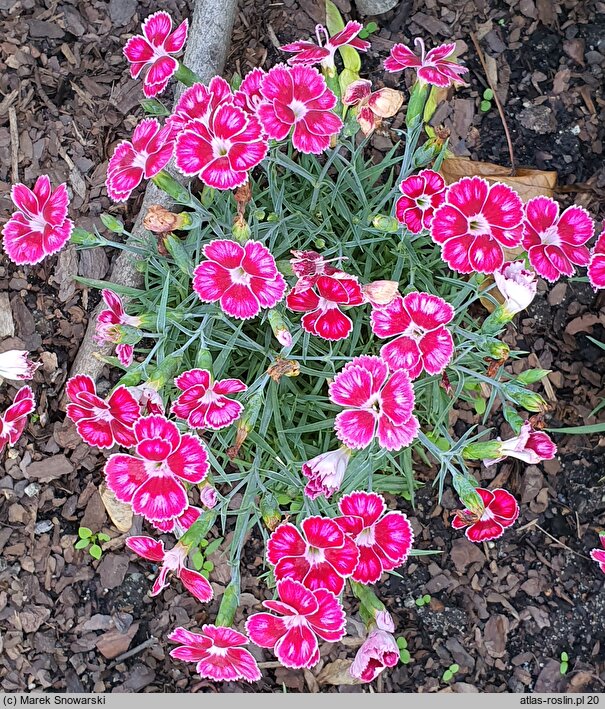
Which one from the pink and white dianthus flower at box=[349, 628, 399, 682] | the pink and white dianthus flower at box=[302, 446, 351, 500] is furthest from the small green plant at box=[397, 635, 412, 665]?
the pink and white dianthus flower at box=[302, 446, 351, 500]

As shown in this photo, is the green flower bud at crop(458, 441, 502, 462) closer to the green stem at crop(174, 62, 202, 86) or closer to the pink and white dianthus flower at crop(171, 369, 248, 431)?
the pink and white dianthus flower at crop(171, 369, 248, 431)

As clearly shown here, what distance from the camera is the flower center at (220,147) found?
1.43m

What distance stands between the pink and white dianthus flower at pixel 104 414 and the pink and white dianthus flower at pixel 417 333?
543mm

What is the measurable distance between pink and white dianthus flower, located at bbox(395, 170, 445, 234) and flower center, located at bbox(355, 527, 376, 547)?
0.67 metres

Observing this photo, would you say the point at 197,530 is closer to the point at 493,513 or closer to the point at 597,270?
the point at 493,513

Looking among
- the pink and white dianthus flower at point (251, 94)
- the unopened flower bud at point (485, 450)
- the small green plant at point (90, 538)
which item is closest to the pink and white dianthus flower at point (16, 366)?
the small green plant at point (90, 538)

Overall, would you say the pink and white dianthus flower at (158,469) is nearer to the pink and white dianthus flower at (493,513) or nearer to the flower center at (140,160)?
the flower center at (140,160)

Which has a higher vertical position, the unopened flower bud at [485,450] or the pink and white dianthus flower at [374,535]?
the unopened flower bud at [485,450]

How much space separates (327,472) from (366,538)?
0.53 ft

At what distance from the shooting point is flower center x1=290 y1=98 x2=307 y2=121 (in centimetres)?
148

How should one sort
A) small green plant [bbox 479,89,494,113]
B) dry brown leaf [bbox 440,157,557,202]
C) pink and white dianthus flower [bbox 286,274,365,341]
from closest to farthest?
pink and white dianthus flower [bbox 286,274,365,341] < dry brown leaf [bbox 440,157,557,202] < small green plant [bbox 479,89,494,113]

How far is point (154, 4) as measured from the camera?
95.4 inches

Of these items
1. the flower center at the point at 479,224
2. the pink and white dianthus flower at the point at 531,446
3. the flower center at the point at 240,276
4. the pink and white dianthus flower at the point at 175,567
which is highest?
the flower center at the point at 479,224

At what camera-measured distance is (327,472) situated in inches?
59.4
